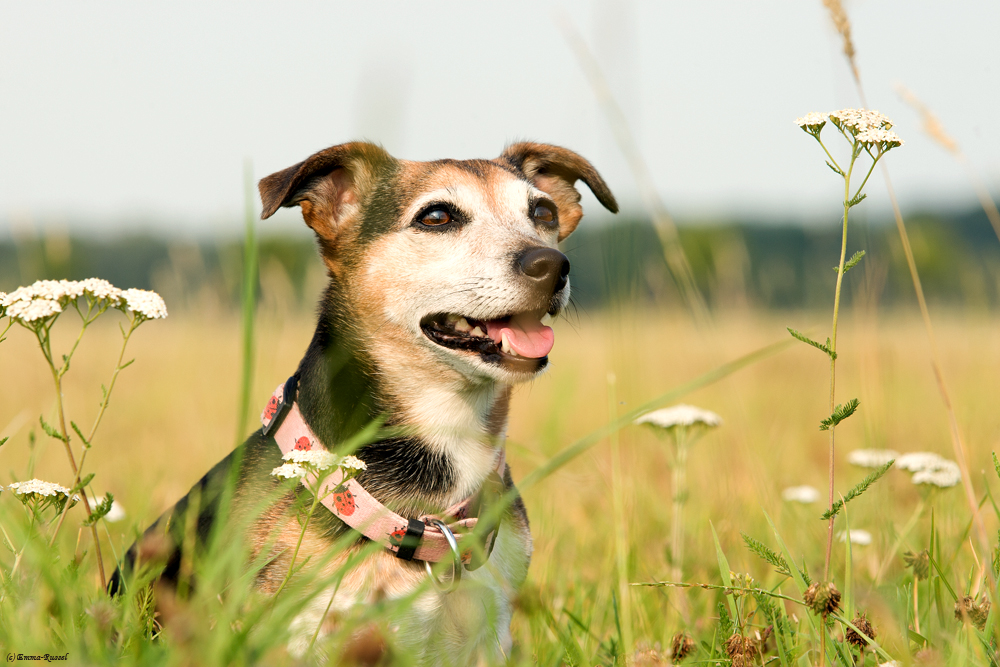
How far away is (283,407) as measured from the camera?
3.01 m

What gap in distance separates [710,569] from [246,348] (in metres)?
3.01

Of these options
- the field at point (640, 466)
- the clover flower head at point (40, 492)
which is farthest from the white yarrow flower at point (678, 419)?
the clover flower head at point (40, 492)

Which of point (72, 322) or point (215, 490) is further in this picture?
point (72, 322)

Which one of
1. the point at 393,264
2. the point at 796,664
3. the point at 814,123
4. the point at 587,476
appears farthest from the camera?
the point at 587,476

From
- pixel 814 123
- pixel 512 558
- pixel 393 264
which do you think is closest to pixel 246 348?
pixel 814 123

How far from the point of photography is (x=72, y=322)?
1232 centimetres

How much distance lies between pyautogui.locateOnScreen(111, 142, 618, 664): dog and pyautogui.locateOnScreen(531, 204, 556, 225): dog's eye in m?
0.02

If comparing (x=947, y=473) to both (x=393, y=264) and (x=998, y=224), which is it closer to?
(x=998, y=224)

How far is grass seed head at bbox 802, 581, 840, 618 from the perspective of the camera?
1.92m

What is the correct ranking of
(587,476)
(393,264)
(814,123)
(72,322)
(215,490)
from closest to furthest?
(814,123), (215,490), (393,264), (587,476), (72,322)

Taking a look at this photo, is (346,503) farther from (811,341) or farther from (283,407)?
(811,341)

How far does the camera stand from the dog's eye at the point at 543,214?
407 centimetres

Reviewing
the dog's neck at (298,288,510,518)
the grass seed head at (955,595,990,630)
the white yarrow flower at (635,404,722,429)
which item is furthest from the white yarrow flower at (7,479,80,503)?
the grass seed head at (955,595,990,630)

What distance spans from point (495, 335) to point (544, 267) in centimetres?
36
